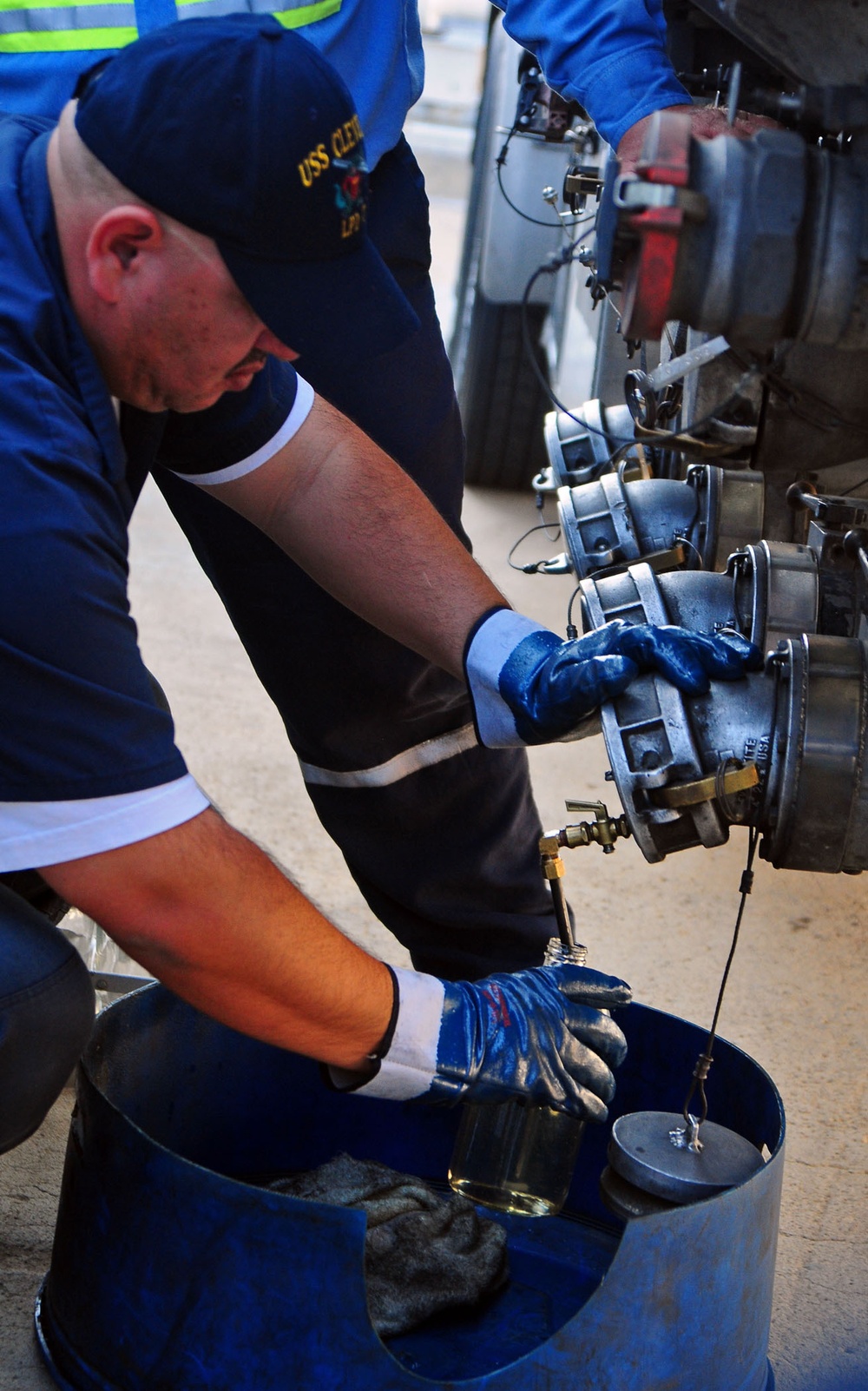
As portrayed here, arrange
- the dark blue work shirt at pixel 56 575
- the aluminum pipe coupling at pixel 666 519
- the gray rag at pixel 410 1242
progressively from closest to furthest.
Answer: the dark blue work shirt at pixel 56 575
the gray rag at pixel 410 1242
the aluminum pipe coupling at pixel 666 519

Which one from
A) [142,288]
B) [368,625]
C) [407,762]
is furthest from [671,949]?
[142,288]

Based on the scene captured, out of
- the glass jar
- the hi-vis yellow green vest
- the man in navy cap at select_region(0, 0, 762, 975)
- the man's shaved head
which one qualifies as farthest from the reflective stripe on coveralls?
the hi-vis yellow green vest

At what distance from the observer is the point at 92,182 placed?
1.02 m

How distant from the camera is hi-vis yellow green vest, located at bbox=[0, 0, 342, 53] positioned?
137cm

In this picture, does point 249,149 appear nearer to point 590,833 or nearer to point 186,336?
point 186,336

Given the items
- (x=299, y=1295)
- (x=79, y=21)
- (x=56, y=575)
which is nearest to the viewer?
(x=56, y=575)

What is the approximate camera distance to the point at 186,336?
1047 millimetres

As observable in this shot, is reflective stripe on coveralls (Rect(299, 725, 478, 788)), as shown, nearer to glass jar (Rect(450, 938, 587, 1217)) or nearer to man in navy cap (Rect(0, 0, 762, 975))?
man in navy cap (Rect(0, 0, 762, 975))

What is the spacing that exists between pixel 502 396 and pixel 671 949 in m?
2.13

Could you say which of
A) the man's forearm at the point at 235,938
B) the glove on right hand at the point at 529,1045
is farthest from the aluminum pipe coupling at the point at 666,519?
the man's forearm at the point at 235,938

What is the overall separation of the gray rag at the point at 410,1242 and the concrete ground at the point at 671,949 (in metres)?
0.28

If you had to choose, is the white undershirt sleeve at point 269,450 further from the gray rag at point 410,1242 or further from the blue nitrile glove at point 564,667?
the gray rag at point 410,1242

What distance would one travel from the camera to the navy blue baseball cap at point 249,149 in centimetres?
98

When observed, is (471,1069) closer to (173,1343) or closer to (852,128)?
(173,1343)
